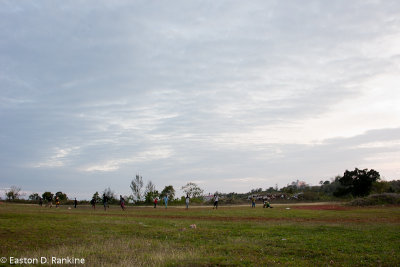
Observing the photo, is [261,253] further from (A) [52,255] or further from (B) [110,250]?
(A) [52,255]

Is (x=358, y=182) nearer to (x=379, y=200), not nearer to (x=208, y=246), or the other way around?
(x=379, y=200)

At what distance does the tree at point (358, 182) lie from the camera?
69.9 m

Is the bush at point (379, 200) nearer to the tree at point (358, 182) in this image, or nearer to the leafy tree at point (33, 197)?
the tree at point (358, 182)

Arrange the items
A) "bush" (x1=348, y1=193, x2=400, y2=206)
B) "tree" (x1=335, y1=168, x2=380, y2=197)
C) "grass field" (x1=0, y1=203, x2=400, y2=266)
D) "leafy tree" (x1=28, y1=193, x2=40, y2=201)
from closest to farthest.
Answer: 1. "grass field" (x1=0, y1=203, x2=400, y2=266)
2. "bush" (x1=348, y1=193, x2=400, y2=206)
3. "tree" (x1=335, y1=168, x2=380, y2=197)
4. "leafy tree" (x1=28, y1=193, x2=40, y2=201)

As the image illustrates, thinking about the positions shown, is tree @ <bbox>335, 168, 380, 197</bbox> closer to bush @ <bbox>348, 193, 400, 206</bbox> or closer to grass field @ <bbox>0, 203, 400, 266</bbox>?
bush @ <bbox>348, 193, 400, 206</bbox>

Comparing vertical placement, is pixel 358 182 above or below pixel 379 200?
above

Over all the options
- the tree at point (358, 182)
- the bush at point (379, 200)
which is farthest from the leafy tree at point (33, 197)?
the tree at point (358, 182)

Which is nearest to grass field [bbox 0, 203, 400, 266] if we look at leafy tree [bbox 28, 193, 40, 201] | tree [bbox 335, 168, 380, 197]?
tree [bbox 335, 168, 380, 197]

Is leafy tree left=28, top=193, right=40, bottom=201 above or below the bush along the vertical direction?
above

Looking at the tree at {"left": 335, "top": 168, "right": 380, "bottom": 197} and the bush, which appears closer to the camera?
the bush

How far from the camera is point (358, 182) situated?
7106cm

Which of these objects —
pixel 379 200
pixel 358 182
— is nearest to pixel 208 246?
pixel 379 200

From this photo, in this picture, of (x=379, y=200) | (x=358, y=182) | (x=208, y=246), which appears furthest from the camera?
(x=358, y=182)

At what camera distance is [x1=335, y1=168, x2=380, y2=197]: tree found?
229ft
